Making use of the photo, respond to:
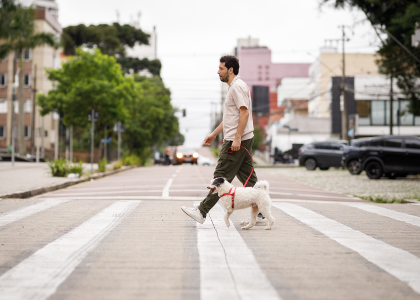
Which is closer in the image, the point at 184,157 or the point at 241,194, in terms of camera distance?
the point at 241,194

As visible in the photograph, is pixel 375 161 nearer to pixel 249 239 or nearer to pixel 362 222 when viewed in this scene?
pixel 362 222

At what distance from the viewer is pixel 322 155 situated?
99.7 feet

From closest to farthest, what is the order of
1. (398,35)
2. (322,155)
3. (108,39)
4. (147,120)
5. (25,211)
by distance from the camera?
(25,211), (398,35), (322,155), (147,120), (108,39)

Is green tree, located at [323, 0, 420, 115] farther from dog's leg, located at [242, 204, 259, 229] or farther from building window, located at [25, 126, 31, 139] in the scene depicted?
building window, located at [25, 126, 31, 139]

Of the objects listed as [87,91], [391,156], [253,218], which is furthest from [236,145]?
[87,91]

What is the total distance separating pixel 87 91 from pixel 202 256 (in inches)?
992

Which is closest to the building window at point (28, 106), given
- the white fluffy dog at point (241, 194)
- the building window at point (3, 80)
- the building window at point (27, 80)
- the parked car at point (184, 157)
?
the building window at point (27, 80)

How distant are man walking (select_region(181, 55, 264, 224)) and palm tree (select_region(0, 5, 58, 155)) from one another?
39.5 meters

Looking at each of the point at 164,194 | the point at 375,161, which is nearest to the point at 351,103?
the point at 375,161

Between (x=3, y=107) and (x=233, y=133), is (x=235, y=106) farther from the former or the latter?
(x=3, y=107)

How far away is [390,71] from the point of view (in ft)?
91.5

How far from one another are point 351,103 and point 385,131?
15.7ft

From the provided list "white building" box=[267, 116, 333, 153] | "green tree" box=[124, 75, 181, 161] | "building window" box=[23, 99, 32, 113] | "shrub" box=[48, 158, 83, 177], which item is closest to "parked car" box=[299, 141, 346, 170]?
"shrub" box=[48, 158, 83, 177]

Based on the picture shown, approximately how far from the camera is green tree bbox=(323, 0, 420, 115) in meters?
23.7
